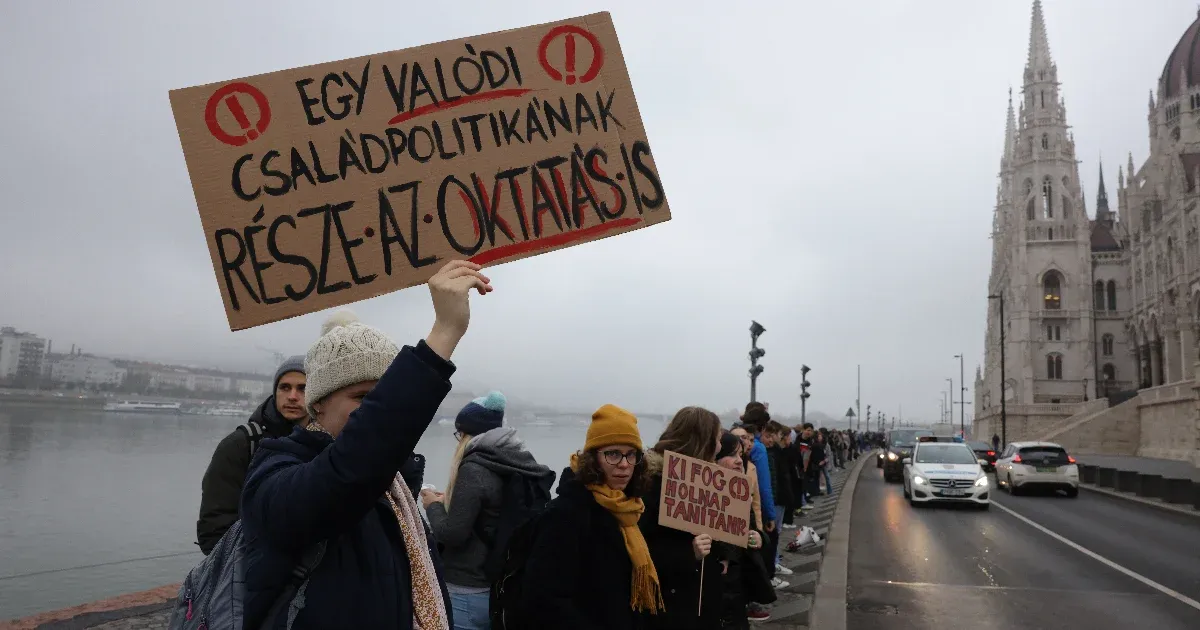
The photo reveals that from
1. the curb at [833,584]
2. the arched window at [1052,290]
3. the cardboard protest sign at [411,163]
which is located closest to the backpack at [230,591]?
the cardboard protest sign at [411,163]

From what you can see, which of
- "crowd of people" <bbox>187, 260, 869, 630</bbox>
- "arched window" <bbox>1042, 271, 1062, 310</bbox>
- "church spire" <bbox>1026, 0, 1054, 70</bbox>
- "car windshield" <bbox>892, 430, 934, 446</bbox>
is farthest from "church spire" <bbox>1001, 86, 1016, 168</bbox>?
"crowd of people" <bbox>187, 260, 869, 630</bbox>

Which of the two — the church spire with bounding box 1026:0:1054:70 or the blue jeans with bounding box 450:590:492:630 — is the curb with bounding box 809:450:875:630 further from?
the church spire with bounding box 1026:0:1054:70

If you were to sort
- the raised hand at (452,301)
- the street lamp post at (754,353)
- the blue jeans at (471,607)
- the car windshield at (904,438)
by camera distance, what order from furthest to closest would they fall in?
1. the car windshield at (904,438)
2. the street lamp post at (754,353)
3. the blue jeans at (471,607)
4. the raised hand at (452,301)

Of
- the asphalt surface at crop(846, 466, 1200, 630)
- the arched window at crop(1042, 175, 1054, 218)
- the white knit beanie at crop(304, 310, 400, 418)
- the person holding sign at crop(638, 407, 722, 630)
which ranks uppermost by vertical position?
the arched window at crop(1042, 175, 1054, 218)

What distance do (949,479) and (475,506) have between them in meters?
16.7

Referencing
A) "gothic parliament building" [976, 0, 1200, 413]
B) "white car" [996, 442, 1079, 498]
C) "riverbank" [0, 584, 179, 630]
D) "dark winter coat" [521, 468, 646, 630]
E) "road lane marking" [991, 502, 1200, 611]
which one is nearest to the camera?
"dark winter coat" [521, 468, 646, 630]

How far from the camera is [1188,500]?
61.9ft

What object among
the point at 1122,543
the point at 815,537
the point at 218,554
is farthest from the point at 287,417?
the point at 1122,543

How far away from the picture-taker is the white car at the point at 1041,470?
850 inches

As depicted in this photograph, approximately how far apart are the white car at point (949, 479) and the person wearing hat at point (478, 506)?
16195 millimetres

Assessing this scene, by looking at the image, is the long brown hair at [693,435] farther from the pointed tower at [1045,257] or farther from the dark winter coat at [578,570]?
the pointed tower at [1045,257]

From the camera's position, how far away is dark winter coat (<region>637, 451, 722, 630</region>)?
3594 millimetres

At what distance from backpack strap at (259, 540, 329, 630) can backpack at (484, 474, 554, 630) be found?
64.7 inches

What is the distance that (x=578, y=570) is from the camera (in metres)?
3.16
